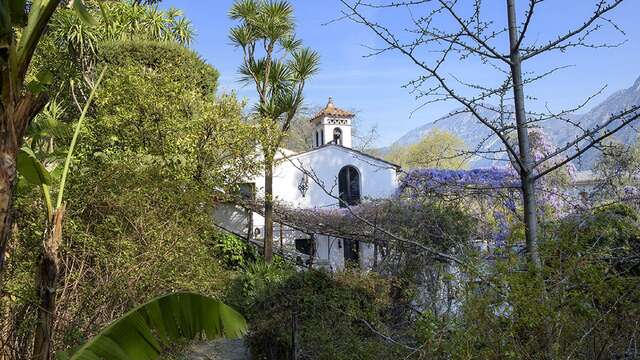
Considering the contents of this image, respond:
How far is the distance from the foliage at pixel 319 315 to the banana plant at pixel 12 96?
463 cm

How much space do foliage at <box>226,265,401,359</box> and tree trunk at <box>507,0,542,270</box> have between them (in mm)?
3477

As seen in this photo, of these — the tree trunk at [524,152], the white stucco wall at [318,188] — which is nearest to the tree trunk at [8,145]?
the tree trunk at [524,152]

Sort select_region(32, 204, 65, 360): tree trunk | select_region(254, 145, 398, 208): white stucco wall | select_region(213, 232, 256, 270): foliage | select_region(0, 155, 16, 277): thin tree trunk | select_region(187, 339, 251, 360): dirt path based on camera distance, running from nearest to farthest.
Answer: select_region(0, 155, 16, 277): thin tree trunk, select_region(32, 204, 65, 360): tree trunk, select_region(187, 339, 251, 360): dirt path, select_region(213, 232, 256, 270): foliage, select_region(254, 145, 398, 208): white stucco wall

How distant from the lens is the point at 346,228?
16.0 meters

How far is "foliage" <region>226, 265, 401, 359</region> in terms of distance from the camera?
7512 millimetres

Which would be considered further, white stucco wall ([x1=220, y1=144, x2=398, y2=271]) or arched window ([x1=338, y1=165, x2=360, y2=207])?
arched window ([x1=338, y1=165, x2=360, y2=207])

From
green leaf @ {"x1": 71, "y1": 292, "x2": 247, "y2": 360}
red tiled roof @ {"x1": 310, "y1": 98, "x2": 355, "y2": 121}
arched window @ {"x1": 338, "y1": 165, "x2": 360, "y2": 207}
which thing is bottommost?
green leaf @ {"x1": 71, "y1": 292, "x2": 247, "y2": 360}

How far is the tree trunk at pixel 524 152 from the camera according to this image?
3.58 meters

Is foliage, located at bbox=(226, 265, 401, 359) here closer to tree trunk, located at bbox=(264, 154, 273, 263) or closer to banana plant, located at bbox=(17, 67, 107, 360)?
banana plant, located at bbox=(17, 67, 107, 360)

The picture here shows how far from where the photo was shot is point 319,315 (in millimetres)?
8812

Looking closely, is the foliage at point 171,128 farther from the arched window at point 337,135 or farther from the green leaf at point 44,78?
the arched window at point 337,135

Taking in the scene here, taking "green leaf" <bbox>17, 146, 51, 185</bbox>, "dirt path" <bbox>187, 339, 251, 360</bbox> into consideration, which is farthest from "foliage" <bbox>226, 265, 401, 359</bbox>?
"green leaf" <bbox>17, 146, 51, 185</bbox>

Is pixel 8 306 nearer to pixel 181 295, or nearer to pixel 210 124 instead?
pixel 181 295

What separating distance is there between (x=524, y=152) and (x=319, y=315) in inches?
232
